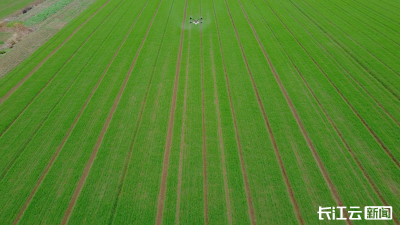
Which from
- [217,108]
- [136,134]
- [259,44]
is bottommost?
[136,134]

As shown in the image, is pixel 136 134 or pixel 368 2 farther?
pixel 368 2

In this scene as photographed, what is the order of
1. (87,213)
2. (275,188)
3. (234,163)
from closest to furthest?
(87,213)
(275,188)
(234,163)

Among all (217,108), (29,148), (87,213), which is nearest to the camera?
(87,213)

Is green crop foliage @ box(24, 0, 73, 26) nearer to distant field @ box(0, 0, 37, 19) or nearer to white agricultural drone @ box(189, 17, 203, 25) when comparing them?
distant field @ box(0, 0, 37, 19)

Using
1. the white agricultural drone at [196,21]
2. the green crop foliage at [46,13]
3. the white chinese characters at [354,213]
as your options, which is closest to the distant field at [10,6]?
the green crop foliage at [46,13]

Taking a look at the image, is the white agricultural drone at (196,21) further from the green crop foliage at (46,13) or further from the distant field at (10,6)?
the distant field at (10,6)

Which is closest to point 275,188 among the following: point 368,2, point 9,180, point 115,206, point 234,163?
point 234,163

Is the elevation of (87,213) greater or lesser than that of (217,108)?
lesser

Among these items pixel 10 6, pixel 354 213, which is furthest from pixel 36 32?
pixel 354 213

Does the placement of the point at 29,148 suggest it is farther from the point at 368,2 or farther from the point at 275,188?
the point at 368,2
